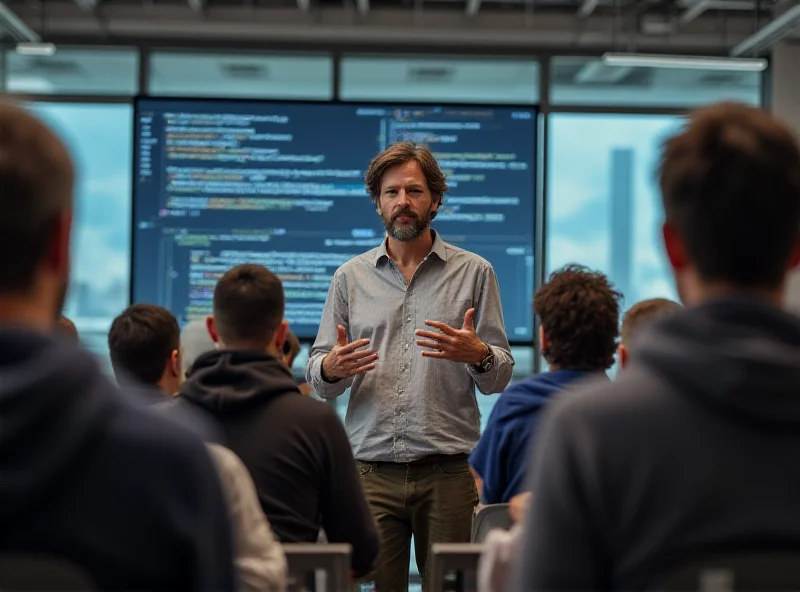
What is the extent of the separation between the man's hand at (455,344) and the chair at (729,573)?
189 cm

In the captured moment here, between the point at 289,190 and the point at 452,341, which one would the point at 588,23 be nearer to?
the point at 289,190

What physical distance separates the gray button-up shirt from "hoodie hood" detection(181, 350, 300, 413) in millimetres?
987

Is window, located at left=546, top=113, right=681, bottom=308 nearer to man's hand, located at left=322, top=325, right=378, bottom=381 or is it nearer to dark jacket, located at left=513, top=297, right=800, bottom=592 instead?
man's hand, located at left=322, top=325, right=378, bottom=381

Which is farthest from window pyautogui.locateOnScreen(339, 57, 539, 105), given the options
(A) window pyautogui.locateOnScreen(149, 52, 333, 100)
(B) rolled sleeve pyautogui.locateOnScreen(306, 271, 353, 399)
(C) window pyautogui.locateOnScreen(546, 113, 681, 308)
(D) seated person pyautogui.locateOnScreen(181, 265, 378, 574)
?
(D) seated person pyautogui.locateOnScreen(181, 265, 378, 574)

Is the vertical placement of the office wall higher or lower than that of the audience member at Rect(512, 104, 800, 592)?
higher

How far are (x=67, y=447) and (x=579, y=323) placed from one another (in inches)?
54.5

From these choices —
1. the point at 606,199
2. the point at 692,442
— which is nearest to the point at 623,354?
the point at 692,442

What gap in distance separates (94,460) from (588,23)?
640 cm

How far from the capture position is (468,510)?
2.81 metres

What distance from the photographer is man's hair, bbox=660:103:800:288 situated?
3.03ft

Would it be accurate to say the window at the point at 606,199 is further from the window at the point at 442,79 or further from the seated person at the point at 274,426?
the seated person at the point at 274,426

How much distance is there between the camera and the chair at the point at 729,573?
0.86 m

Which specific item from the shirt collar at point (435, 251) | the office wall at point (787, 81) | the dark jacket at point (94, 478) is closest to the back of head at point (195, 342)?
the shirt collar at point (435, 251)

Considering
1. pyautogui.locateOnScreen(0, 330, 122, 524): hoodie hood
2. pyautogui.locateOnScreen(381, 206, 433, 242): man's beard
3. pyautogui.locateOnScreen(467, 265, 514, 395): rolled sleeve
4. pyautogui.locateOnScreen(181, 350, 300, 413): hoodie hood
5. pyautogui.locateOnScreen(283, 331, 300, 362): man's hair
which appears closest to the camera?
pyautogui.locateOnScreen(0, 330, 122, 524): hoodie hood
